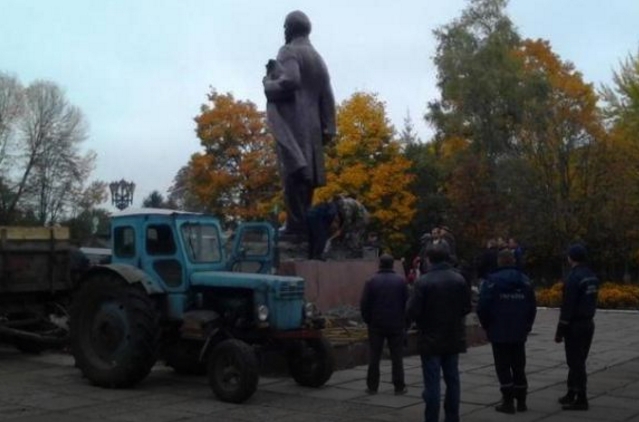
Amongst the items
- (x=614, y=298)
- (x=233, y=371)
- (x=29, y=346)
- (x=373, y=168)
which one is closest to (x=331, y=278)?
(x=29, y=346)

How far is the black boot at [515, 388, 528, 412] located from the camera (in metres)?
10.2

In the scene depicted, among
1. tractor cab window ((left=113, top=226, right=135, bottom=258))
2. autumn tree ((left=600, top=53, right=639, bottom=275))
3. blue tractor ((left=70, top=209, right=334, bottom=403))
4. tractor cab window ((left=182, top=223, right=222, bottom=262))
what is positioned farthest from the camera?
autumn tree ((left=600, top=53, right=639, bottom=275))

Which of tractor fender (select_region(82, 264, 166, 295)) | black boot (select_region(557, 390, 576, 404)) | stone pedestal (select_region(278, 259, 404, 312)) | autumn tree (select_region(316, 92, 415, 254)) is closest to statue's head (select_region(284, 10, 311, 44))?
stone pedestal (select_region(278, 259, 404, 312))

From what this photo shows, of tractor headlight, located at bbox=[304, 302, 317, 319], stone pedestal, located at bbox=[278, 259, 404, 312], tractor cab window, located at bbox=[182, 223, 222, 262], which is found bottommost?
tractor headlight, located at bbox=[304, 302, 317, 319]

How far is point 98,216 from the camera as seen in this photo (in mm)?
50844

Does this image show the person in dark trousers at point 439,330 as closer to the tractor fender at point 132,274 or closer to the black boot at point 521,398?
the black boot at point 521,398

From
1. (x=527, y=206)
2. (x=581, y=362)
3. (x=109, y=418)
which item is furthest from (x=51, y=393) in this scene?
(x=527, y=206)

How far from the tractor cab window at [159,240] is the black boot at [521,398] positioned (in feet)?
14.9

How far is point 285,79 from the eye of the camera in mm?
15578

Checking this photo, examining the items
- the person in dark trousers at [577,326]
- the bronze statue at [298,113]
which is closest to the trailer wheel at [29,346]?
the bronze statue at [298,113]

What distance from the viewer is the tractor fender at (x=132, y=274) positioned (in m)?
11.6

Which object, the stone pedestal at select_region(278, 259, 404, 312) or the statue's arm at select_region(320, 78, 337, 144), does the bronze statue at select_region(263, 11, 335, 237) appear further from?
the stone pedestal at select_region(278, 259, 404, 312)

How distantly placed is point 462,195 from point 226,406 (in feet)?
91.9

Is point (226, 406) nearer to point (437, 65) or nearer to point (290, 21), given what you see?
point (290, 21)
